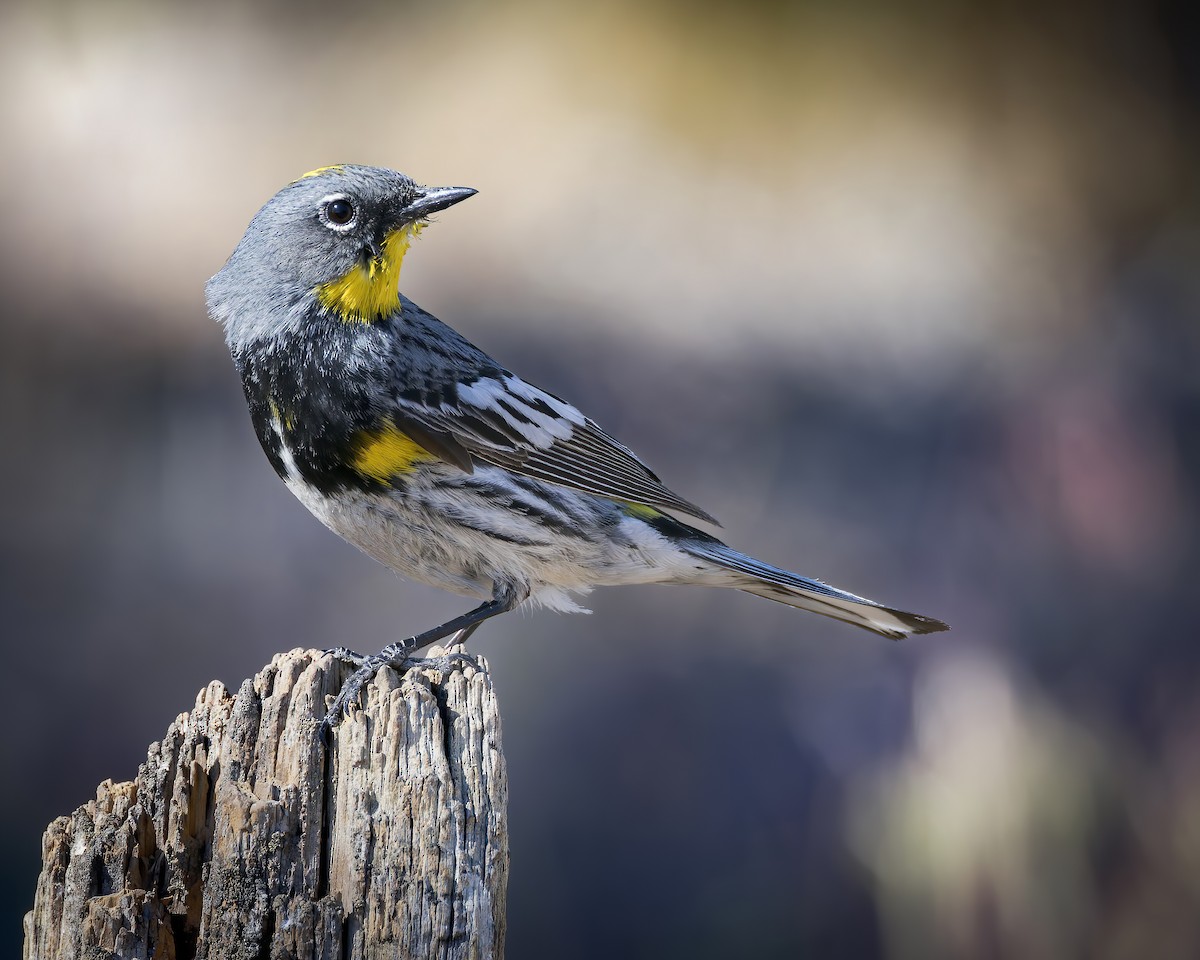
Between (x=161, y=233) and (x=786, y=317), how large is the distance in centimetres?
309

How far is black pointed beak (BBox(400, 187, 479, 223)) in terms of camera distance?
10.5ft

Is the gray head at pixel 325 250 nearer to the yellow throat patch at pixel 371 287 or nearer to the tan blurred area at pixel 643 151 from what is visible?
the yellow throat patch at pixel 371 287

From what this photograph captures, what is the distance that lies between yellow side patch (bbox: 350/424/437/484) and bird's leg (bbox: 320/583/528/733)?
0.45m

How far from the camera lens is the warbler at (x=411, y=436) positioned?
299cm

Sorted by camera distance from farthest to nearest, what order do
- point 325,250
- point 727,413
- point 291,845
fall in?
point 727,413 < point 325,250 < point 291,845

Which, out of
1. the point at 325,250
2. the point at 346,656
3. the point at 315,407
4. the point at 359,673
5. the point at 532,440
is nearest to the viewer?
the point at 359,673

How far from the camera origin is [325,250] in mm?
3133

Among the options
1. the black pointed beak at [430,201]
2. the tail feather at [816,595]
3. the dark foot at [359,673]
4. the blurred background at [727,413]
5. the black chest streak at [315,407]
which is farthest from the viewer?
the blurred background at [727,413]

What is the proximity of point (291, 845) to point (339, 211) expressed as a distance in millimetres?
1756

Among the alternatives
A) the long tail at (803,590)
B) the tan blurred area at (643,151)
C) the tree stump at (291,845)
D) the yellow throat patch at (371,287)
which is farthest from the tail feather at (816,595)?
the tan blurred area at (643,151)

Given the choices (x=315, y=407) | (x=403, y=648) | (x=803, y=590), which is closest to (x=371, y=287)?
(x=315, y=407)

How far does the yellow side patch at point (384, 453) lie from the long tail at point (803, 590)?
95 centimetres

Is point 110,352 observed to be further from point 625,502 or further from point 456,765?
point 456,765

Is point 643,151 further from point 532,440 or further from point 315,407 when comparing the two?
point 315,407
